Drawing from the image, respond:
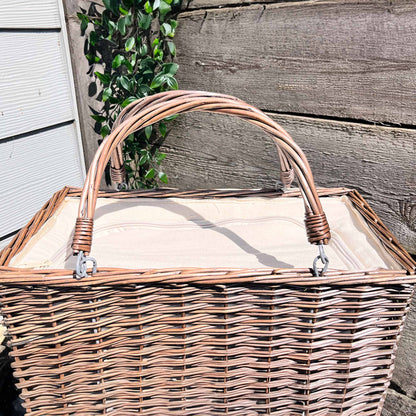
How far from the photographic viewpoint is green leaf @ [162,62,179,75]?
1.16 m

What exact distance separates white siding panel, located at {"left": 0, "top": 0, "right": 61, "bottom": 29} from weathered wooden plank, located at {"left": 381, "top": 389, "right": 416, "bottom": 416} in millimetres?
1434

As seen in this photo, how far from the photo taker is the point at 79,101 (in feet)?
4.12

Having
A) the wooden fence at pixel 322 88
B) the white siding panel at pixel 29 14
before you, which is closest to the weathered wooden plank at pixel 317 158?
the wooden fence at pixel 322 88

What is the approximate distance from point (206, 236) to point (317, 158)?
41 cm

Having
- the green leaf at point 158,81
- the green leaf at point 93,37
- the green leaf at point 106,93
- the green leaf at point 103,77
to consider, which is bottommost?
the green leaf at point 106,93

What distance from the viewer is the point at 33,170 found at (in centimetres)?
118

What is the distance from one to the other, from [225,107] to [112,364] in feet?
1.59

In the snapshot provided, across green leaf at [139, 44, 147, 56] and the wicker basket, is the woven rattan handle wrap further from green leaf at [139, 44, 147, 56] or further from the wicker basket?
green leaf at [139, 44, 147, 56]

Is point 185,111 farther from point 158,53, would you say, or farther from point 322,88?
point 158,53

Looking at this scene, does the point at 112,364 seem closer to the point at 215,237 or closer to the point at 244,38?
the point at 215,237

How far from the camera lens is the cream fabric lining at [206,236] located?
0.70 m

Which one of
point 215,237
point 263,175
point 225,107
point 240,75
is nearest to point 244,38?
point 240,75

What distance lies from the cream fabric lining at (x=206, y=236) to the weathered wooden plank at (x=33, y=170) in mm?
361

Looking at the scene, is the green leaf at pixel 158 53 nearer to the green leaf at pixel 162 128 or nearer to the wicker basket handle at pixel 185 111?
the green leaf at pixel 162 128
